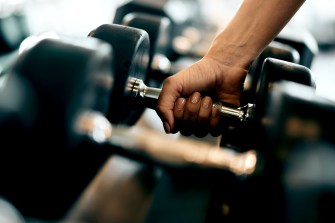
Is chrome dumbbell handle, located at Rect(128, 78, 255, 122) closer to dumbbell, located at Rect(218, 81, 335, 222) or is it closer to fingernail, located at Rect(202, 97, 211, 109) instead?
fingernail, located at Rect(202, 97, 211, 109)

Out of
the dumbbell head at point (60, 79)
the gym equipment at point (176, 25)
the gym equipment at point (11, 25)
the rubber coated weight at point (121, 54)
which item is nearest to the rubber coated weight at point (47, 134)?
the dumbbell head at point (60, 79)

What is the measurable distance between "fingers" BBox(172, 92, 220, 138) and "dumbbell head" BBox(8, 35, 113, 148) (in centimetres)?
28

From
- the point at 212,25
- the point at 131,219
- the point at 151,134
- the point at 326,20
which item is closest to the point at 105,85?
the point at 131,219

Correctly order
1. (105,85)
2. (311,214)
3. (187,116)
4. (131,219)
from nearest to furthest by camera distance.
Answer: (311,214) → (105,85) → (187,116) → (131,219)

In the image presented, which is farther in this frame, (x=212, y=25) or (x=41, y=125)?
(x=212, y=25)

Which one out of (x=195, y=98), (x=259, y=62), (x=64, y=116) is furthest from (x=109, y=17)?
(x=64, y=116)

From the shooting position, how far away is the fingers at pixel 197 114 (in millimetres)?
752

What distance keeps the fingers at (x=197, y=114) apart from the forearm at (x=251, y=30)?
124 millimetres

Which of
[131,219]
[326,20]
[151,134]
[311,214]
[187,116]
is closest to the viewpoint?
[311,214]

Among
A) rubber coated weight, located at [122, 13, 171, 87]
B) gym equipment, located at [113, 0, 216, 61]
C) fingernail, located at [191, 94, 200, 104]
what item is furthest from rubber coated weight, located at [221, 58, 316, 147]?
gym equipment, located at [113, 0, 216, 61]

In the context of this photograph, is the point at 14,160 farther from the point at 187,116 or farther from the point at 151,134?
the point at 151,134

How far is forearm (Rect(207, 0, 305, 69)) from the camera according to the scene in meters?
0.73

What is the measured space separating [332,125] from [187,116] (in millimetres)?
352

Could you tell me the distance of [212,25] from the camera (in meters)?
2.54
